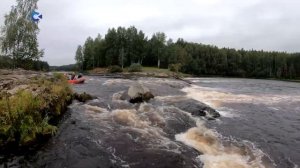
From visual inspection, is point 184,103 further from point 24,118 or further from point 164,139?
point 24,118

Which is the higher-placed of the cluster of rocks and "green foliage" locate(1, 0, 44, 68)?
"green foliage" locate(1, 0, 44, 68)

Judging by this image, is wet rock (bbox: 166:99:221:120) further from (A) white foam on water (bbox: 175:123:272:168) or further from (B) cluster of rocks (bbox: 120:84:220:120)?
(A) white foam on water (bbox: 175:123:272:168)

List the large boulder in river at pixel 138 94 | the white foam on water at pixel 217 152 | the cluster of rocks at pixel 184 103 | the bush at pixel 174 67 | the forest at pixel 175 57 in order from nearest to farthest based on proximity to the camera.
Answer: the white foam on water at pixel 217 152
the cluster of rocks at pixel 184 103
the large boulder in river at pixel 138 94
the bush at pixel 174 67
the forest at pixel 175 57

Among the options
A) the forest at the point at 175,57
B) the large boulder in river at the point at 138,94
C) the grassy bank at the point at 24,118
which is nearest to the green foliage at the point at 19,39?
the large boulder in river at the point at 138,94

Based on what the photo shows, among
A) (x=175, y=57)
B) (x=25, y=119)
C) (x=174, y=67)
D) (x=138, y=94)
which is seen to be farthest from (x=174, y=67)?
(x=25, y=119)

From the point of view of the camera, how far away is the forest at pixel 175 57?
116m

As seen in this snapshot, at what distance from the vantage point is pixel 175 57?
118688 mm

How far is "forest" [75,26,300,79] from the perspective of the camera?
116375mm

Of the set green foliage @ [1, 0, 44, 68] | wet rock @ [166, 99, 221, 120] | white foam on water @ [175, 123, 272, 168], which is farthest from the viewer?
green foliage @ [1, 0, 44, 68]

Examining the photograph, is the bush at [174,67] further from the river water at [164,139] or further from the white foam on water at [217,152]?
the white foam on water at [217,152]

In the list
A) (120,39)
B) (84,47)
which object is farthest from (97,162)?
(84,47)

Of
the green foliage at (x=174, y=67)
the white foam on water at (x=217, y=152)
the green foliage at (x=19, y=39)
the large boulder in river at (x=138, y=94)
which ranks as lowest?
the white foam on water at (x=217, y=152)

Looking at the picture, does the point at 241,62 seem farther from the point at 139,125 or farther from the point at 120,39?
the point at 139,125

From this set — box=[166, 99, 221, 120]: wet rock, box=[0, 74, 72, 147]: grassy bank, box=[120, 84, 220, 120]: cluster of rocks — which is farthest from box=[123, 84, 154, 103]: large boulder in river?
box=[0, 74, 72, 147]: grassy bank
